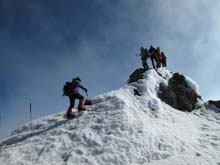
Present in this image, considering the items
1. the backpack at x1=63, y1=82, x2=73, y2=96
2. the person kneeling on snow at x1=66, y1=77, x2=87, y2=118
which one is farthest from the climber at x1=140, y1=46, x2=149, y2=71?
the backpack at x1=63, y1=82, x2=73, y2=96

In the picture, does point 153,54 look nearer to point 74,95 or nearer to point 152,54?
point 152,54

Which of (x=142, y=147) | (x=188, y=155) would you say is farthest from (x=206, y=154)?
(x=142, y=147)

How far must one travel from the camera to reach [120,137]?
13453mm

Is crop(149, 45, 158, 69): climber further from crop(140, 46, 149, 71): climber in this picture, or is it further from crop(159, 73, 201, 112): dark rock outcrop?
crop(159, 73, 201, 112): dark rock outcrop

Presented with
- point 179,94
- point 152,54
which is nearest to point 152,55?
point 152,54

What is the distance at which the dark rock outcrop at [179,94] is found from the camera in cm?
2044

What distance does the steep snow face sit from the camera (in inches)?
483

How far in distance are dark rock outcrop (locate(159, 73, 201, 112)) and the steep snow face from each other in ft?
4.88

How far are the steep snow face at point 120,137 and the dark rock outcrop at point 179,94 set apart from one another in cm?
149

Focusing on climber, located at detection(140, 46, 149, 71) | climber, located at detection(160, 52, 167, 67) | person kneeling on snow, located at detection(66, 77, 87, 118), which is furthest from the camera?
climber, located at detection(160, 52, 167, 67)

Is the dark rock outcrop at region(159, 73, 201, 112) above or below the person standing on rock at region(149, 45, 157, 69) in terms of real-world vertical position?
below

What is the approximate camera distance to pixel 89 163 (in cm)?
1171

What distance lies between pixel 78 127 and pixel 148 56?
12201 millimetres

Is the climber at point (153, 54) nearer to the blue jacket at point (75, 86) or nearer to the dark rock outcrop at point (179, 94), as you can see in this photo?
the dark rock outcrop at point (179, 94)
